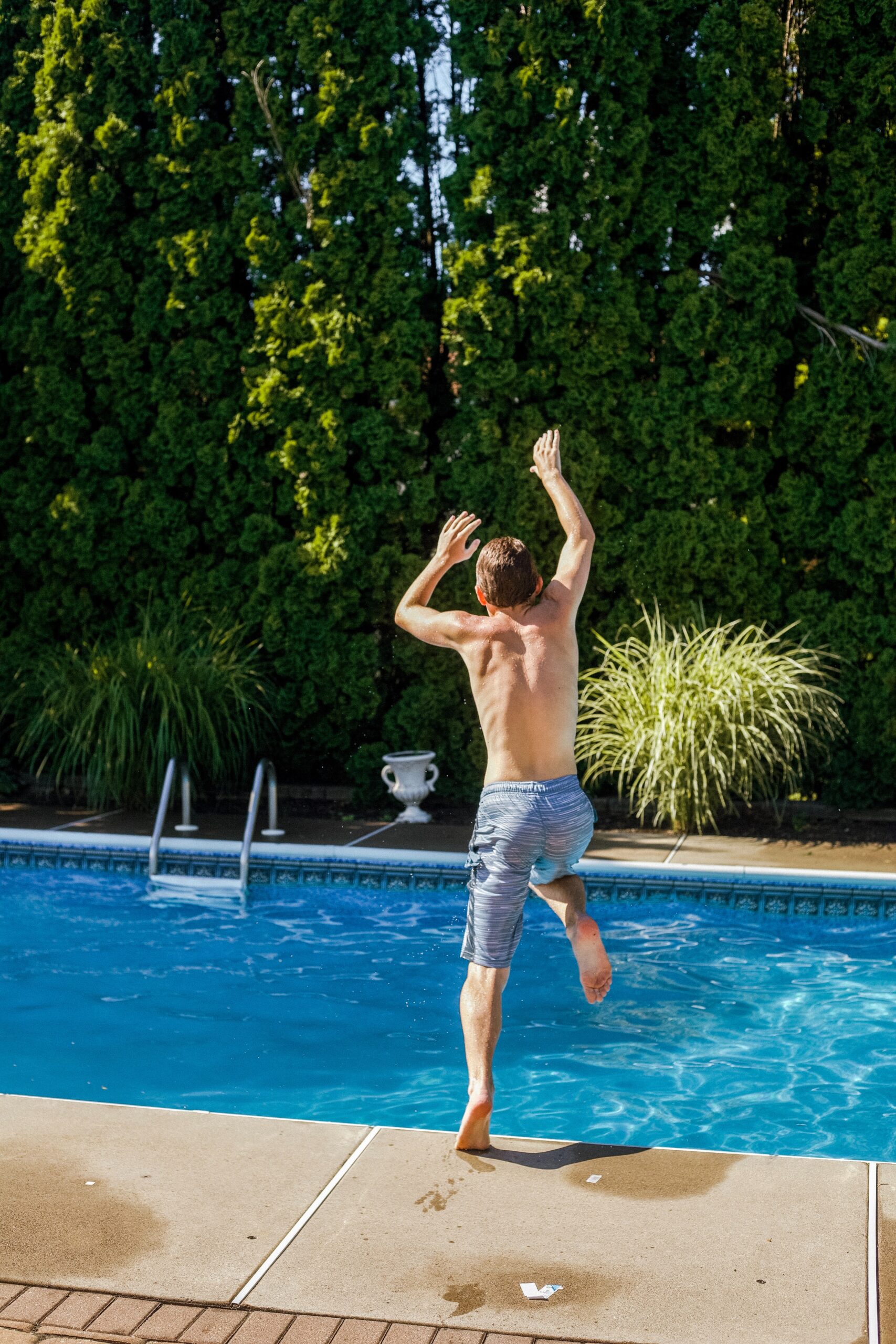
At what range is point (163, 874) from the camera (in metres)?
7.17

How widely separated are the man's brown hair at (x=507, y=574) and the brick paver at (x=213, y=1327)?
1774 mm

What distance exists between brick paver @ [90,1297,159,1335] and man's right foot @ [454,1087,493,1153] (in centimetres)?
92

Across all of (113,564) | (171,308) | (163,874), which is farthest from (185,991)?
(171,308)

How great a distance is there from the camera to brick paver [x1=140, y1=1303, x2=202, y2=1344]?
2473 millimetres

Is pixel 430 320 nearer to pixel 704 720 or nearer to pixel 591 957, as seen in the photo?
pixel 704 720

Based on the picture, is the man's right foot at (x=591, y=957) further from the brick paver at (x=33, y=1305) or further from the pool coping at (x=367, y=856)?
the pool coping at (x=367, y=856)

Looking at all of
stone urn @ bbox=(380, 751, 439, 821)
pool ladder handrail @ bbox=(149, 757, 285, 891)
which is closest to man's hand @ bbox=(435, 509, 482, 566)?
pool ladder handrail @ bbox=(149, 757, 285, 891)

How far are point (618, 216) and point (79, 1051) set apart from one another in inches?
222

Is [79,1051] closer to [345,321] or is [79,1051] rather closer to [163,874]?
[163,874]

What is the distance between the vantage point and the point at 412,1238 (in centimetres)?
285

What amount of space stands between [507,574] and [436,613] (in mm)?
257

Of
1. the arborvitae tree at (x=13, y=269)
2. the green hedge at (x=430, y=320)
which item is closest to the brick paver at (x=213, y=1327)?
the green hedge at (x=430, y=320)

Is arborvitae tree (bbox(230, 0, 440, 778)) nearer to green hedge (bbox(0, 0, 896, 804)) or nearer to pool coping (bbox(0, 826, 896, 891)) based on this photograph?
green hedge (bbox(0, 0, 896, 804))

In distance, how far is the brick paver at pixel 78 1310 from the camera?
251 centimetres
